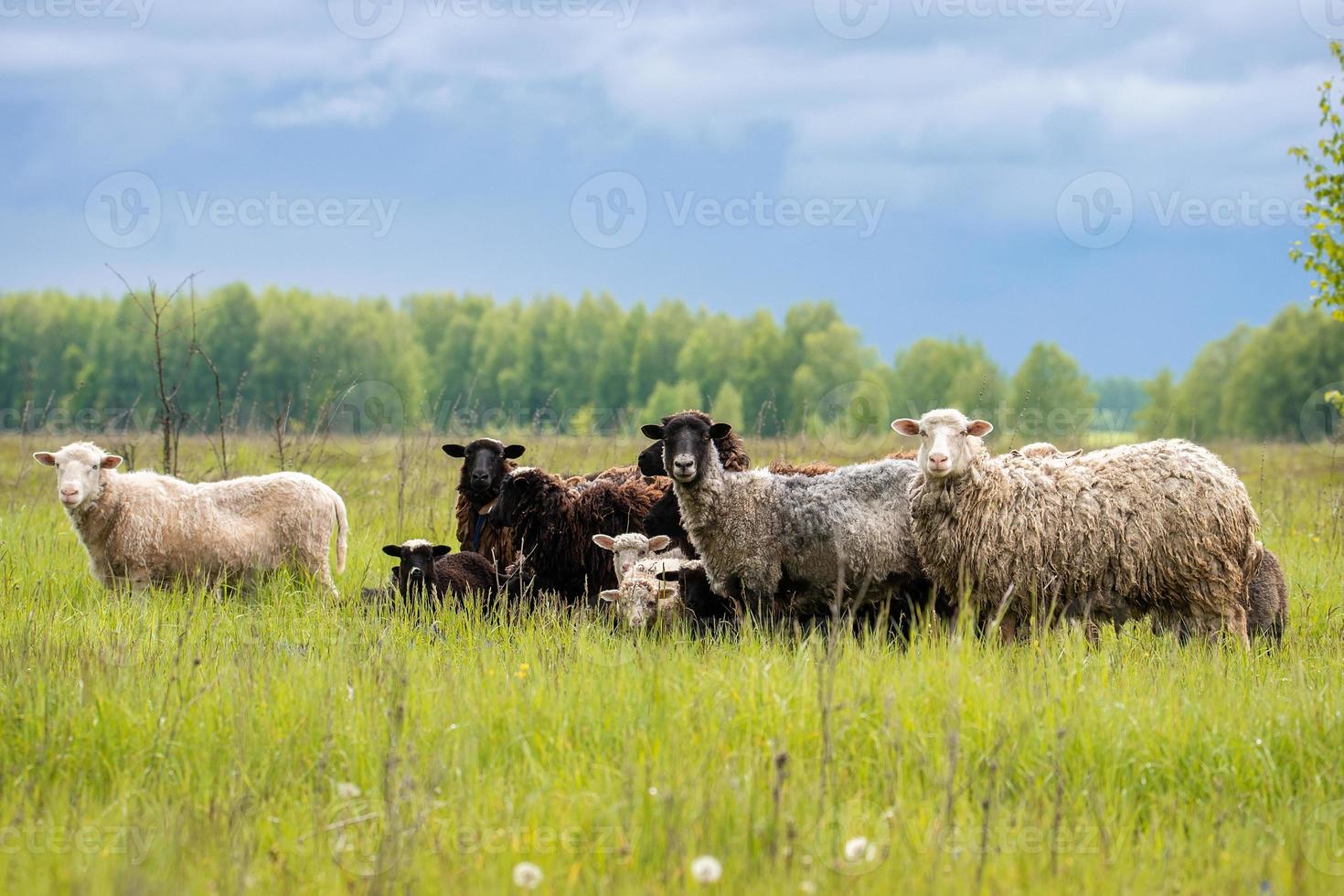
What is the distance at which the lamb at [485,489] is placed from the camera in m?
9.36

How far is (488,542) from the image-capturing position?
9633mm

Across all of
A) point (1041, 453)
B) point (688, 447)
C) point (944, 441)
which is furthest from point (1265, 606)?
point (688, 447)

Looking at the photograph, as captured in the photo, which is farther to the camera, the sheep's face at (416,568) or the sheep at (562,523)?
the sheep at (562,523)

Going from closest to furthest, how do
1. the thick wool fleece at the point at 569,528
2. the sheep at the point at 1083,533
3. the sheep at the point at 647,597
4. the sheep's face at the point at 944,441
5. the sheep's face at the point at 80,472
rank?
the sheep's face at the point at 944,441, the sheep at the point at 1083,533, the sheep at the point at 647,597, the sheep's face at the point at 80,472, the thick wool fleece at the point at 569,528

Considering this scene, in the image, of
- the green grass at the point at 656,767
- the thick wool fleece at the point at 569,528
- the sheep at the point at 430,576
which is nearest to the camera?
the green grass at the point at 656,767

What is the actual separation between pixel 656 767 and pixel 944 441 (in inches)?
132

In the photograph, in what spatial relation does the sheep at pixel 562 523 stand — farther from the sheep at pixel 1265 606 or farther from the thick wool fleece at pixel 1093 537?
the sheep at pixel 1265 606

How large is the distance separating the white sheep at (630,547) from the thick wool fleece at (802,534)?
391 mm

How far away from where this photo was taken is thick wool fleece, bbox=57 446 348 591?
8828 millimetres

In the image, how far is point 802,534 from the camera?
755 centimetres

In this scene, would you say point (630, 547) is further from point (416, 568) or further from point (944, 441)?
point (944, 441)

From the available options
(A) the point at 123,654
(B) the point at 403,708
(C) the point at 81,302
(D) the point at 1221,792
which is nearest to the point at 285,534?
(A) the point at 123,654

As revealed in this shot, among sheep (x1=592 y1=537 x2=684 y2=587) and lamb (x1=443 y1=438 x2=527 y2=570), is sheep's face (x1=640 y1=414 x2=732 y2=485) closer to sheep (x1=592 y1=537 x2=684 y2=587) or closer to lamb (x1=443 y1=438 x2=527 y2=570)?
sheep (x1=592 y1=537 x2=684 y2=587)

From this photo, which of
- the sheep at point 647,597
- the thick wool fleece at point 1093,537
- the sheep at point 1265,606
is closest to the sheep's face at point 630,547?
the sheep at point 647,597
